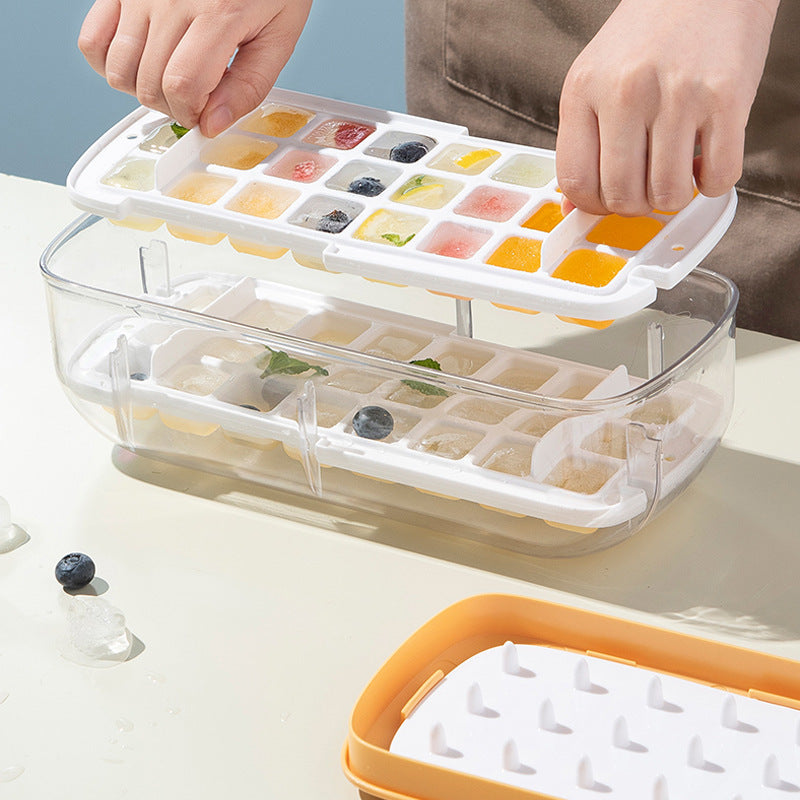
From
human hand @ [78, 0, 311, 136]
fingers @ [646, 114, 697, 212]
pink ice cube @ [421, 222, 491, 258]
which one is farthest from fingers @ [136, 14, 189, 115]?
fingers @ [646, 114, 697, 212]

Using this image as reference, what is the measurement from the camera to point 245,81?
3.26 feet

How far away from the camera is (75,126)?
3.37m

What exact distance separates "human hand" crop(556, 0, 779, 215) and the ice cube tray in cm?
26

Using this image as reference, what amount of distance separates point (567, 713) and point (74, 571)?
333 millimetres

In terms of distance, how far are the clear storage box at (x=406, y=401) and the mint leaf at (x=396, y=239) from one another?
0.26 ft

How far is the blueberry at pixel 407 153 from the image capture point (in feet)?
3.08

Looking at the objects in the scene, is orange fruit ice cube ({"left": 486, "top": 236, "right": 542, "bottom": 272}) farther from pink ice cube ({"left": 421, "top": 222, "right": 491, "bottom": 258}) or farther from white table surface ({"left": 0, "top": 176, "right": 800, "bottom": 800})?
white table surface ({"left": 0, "top": 176, "right": 800, "bottom": 800})

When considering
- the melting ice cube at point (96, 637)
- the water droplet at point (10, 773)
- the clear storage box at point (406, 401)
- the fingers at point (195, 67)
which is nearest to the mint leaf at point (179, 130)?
the fingers at point (195, 67)

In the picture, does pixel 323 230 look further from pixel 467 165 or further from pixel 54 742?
pixel 54 742

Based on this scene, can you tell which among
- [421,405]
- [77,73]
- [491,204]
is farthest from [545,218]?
[77,73]

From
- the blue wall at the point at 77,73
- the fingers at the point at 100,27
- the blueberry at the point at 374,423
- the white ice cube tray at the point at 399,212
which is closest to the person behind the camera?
the white ice cube tray at the point at 399,212

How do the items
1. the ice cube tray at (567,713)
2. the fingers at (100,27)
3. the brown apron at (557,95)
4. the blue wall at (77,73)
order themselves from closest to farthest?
the ice cube tray at (567,713) < the fingers at (100,27) < the brown apron at (557,95) < the blue wall at (77,73)

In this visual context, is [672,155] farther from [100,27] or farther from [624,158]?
[100,27]

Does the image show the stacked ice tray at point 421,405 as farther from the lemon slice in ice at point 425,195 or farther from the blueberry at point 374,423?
the lemon slice in ice at point 425,195
